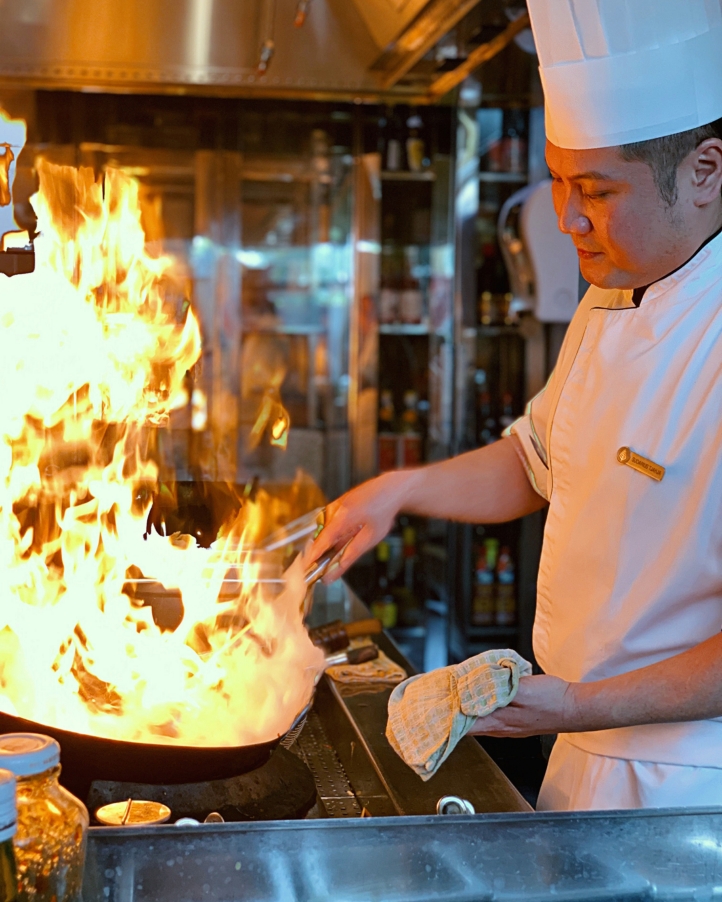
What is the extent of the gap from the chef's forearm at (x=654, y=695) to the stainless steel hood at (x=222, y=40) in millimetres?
2070

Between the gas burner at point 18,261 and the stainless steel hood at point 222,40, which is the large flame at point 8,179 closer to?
the gas burner at point 18,261

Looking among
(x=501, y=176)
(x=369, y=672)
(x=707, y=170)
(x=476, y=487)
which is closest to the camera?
(x=707, y=170)

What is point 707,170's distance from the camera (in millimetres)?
1270

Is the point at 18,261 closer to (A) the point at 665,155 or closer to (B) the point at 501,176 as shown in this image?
(A) the point at 665,155

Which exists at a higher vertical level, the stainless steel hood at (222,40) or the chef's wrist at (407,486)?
the stainless steel hood at (222,40)

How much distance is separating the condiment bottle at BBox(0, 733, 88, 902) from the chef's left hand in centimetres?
44

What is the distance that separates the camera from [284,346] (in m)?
4.41

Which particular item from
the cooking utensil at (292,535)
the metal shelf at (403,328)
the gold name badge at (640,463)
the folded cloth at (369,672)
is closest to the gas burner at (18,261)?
the gold name badge at (640,463)

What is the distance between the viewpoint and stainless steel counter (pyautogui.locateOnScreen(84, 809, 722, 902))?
2.73 ft

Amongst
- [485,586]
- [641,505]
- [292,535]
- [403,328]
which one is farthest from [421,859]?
[403,328]

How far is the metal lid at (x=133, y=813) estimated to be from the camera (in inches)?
42.1

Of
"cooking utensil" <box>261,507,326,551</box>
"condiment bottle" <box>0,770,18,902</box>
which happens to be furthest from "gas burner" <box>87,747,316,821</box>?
"cooking utensil" <box>261,507,326,551</box>

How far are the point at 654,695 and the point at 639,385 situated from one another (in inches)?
17.8

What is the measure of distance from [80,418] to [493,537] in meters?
2.71
